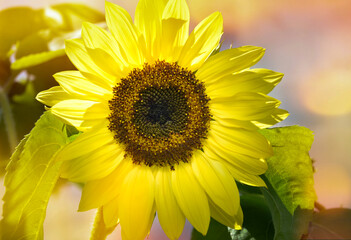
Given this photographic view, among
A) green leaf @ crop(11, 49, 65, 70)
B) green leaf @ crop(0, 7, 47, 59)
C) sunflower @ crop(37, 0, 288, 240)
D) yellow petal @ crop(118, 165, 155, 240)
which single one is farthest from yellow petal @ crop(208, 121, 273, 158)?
green leaf @ crop(0, 7, 47, 59)

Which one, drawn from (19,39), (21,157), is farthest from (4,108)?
(21,157)

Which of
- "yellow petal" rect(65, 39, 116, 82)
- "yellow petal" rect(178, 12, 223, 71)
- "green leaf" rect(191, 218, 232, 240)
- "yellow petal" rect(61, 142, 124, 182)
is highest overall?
"yellow petal" rect(178, 12, 223, 71)

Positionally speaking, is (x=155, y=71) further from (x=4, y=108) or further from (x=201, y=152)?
(x=4, y=108)

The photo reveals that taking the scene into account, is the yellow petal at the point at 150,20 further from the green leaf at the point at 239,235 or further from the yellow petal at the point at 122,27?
the green leaf at the point at 239,235

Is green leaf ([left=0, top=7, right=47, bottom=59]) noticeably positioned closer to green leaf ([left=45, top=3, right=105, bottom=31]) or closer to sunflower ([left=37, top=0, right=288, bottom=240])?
green leaf ([left=45, top=3, right=105, bottom=31])

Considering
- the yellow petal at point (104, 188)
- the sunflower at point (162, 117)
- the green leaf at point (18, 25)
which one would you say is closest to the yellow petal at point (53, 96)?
the sunflower at point (162, 117)

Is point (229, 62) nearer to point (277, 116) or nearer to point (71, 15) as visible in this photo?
point (277, 116)
